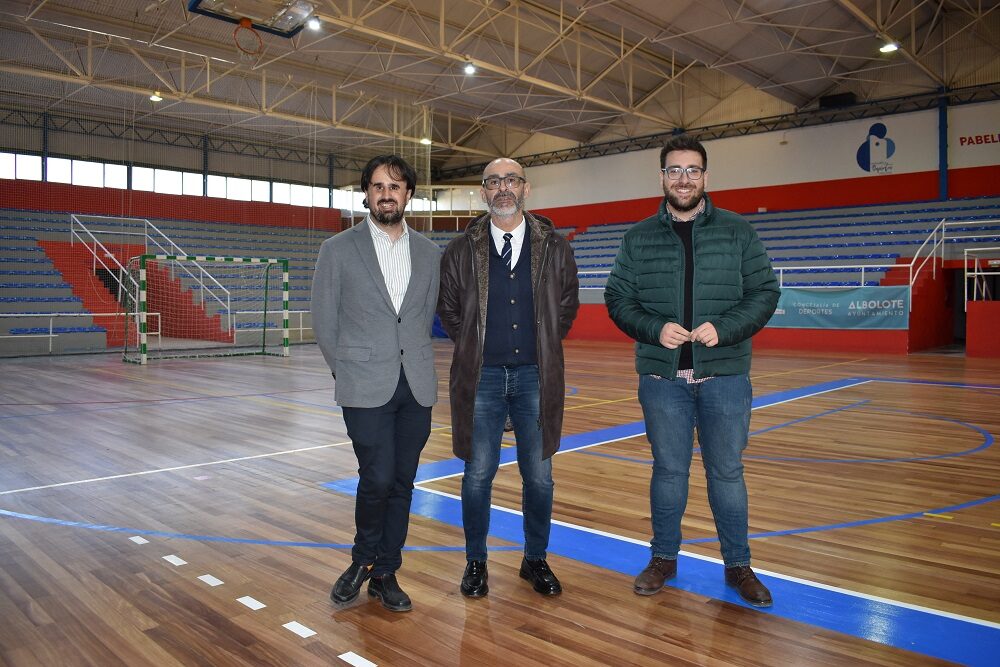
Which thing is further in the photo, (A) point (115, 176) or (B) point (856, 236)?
(A) point (115, 176)

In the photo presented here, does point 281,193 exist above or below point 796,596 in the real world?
above

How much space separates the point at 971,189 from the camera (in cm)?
1738

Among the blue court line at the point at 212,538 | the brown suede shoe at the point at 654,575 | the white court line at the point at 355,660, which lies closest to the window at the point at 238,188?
the blue court line at the point at 212,538

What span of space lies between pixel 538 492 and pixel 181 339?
16840mm

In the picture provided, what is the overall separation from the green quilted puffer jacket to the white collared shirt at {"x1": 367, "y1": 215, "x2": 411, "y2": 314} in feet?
2.66

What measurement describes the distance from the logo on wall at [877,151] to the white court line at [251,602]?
19599 millimetres

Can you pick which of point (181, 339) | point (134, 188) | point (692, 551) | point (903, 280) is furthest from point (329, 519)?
point (134, 188)

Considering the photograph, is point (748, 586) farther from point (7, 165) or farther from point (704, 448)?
point (7, 165)

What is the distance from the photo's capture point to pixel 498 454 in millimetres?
2723

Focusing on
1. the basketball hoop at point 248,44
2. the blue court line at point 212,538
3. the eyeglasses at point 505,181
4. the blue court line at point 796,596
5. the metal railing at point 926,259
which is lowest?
the blue court line at point 212,538

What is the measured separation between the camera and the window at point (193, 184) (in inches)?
917

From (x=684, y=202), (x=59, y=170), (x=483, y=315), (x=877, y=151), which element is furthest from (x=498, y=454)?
(x=59, y=170)

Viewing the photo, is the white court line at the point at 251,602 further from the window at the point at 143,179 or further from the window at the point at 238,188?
the window at the point at 238,188

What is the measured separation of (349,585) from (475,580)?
445mm
